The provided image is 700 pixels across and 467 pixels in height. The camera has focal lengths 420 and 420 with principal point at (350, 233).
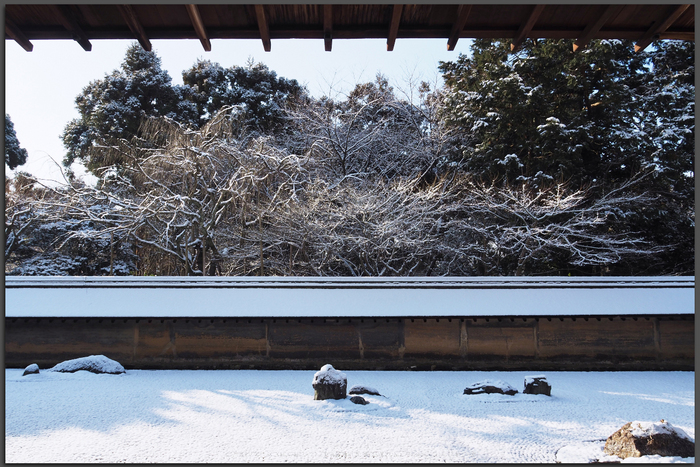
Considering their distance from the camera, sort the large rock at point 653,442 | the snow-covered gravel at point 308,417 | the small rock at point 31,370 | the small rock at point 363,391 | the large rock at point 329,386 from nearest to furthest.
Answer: the large rock at point 653,442 → the snow-covered gravel at point 308,417 → the large rock at point 329,386 → the small rock at point 363,391 → the small rock at point 31,370

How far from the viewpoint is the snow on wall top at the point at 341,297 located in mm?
7309

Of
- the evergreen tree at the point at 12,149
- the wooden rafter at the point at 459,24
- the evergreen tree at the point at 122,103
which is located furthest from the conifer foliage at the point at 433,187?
the wooden rafter at the point at 459,24

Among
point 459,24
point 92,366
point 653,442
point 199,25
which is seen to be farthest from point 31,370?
point 653,442

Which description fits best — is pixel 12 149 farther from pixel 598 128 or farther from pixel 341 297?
pixel 598 128

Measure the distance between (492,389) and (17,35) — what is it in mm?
6494

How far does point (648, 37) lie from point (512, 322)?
17.2 feet

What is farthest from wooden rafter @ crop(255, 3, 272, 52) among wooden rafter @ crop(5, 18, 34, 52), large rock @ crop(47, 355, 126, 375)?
large rock @ crop(47, 355, 126, 375)

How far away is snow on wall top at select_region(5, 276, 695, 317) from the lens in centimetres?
731

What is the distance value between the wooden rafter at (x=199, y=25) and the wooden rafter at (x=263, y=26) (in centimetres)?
40

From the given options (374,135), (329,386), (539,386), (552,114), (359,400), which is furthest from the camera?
(374,135)

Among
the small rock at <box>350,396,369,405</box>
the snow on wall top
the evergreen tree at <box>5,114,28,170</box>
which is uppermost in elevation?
the evergreen tree at <box>5,114,28,170</box>

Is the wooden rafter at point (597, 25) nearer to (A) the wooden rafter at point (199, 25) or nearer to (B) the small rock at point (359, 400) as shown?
(A) the wooden rafter at point (199, 25)

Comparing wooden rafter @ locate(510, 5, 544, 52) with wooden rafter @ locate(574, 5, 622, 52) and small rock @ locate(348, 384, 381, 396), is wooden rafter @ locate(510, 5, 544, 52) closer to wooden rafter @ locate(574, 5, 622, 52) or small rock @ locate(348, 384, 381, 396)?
wooden rafter @ locate(574, 5, 622, 52)

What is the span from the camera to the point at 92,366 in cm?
661
